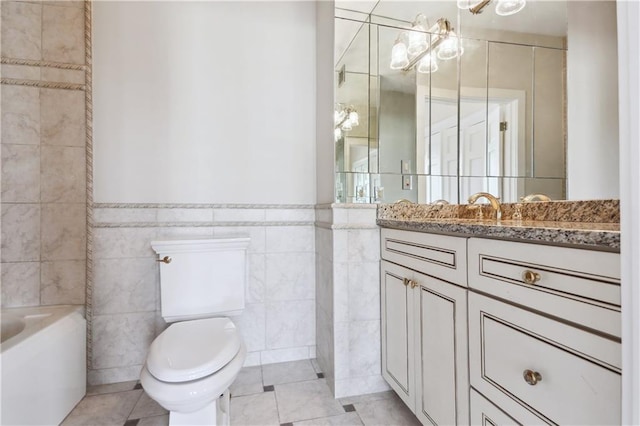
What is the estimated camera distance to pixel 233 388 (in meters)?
1.68

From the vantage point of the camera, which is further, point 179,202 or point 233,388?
point 179,202

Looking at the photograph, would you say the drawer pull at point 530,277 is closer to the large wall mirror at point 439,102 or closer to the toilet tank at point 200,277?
the large wall mirror at point 439,102

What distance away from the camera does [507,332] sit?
2.70 feet

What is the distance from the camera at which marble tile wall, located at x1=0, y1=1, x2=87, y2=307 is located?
1599 millimetres

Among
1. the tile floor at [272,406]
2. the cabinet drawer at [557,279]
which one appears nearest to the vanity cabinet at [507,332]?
the cabinet drawer at [557,279]

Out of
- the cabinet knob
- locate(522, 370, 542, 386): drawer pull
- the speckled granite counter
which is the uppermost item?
the speckled granite counter

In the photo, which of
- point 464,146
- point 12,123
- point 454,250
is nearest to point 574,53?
point 464,146

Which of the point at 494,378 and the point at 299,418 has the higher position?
the point at 494,378

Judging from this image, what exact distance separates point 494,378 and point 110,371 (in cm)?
193

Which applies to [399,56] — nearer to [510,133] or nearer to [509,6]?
[509,6]

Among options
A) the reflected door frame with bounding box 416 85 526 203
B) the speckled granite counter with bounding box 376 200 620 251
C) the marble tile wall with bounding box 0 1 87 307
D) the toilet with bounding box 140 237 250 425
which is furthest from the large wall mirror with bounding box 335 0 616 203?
the marble tile wall with bounding box 0 1 87 307

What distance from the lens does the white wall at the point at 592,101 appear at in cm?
95

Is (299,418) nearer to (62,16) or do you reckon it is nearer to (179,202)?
(179,202)

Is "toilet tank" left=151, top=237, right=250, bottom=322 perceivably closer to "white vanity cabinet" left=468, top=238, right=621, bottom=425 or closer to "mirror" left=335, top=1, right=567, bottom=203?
"mirror" left=335, top=1, right=567, bottom=203
